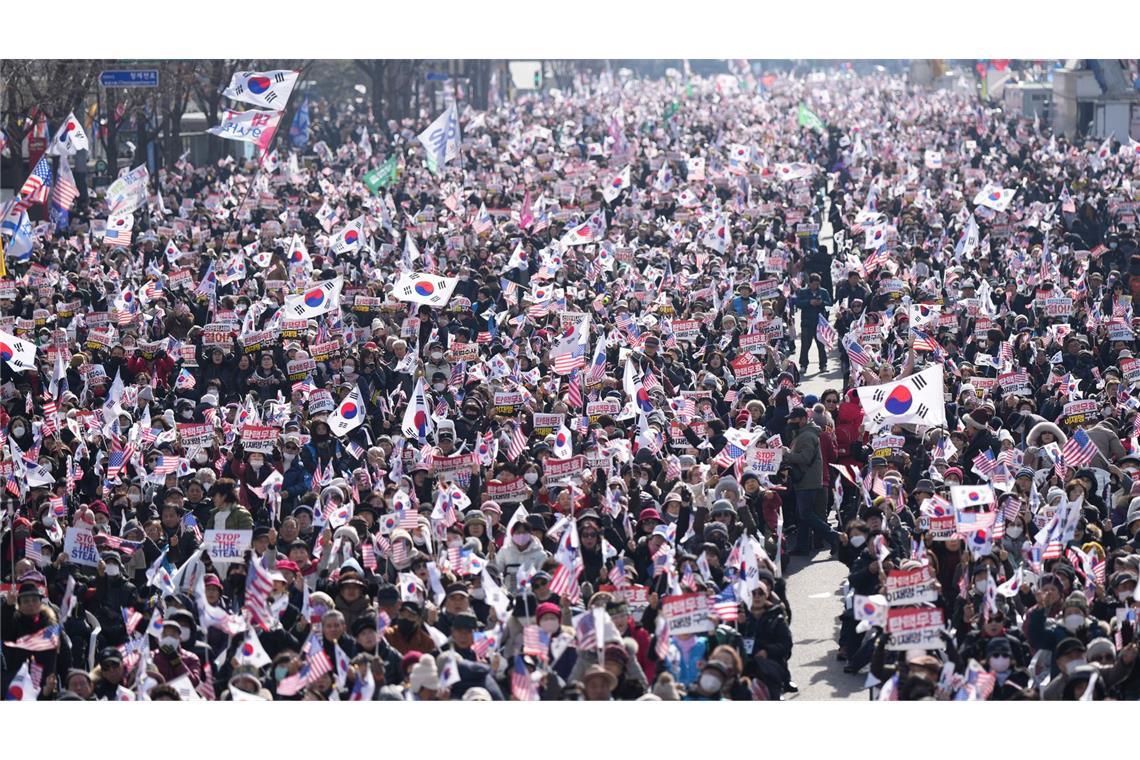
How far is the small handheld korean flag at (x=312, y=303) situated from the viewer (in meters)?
23.2

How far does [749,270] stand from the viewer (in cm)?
2750

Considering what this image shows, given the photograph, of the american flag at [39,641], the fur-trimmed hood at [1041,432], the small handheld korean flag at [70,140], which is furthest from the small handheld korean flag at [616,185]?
the american flag at [39,641]

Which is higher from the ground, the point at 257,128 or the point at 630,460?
the point at 257,128

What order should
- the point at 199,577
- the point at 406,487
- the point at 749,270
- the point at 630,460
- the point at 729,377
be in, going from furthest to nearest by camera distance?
the point at 749,270 < the point at 729,377 < the point at 630,460 < the point at 406,487 < the point at 199,577

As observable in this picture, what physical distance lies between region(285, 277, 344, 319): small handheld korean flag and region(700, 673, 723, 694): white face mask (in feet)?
40.2

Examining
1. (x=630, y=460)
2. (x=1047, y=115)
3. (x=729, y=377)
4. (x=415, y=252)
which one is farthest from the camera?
(x=1047, y=115)

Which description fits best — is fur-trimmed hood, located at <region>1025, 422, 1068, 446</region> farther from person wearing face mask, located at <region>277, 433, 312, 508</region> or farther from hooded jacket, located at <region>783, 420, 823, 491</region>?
person wearing face mask, located at <region>277, 433, 312, 508</region>

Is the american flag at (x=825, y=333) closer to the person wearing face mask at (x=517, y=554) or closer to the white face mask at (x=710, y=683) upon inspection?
the person wearing face mask at (x=517, y=554)

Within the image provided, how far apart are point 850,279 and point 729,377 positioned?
210 inches

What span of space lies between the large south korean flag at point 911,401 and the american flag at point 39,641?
306 inches

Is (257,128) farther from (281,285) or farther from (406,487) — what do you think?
(406,487)

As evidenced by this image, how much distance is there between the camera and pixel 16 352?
19922mm

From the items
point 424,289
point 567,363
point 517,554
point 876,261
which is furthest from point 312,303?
point 517,554

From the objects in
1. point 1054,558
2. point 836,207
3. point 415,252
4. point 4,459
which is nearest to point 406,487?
point 4,459
